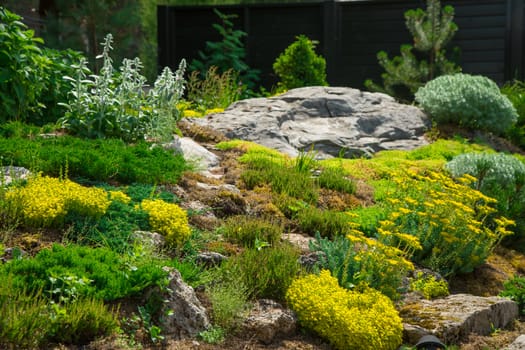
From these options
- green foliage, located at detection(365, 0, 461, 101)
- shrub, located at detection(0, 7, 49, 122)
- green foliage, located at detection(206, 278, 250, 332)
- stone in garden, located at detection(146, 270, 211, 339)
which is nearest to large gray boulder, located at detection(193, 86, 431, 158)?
green foliage, located at detection(365, 0, 461, 101)

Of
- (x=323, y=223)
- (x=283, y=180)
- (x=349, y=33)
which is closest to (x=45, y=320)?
(x=323, y=223)

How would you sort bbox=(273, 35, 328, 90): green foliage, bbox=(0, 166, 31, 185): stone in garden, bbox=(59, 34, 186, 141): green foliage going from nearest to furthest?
bbox=(0, 166, 31, 185): stone in garden < bbox=(59, 34, 186, 141): green foliage < bbox=(273, 35, 328, 90): green foliage

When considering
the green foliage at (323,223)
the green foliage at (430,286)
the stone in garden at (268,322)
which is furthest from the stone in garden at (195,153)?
the stone in garden at (268,322)

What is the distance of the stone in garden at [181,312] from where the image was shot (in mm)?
4594

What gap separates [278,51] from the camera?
15.7 m

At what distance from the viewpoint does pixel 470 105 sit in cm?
1182

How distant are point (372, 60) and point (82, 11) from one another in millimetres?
7464

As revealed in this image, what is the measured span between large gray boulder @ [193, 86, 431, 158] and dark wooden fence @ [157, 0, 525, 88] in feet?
10.3

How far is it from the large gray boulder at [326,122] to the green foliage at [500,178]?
1984 millimetres

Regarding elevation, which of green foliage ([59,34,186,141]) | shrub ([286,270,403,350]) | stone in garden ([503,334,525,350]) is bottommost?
stone in garden ([503,334,525,350])

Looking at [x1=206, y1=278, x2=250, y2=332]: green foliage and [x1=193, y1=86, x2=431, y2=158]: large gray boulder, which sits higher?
[x1=193, y1=86, x2=431, y2=158]: large gray boulder

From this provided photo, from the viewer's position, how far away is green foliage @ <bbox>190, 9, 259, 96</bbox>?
593 inches

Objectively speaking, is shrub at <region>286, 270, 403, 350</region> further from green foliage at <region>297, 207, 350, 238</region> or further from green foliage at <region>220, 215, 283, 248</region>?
green foliage at <region>297, 207, 350, 238</region>

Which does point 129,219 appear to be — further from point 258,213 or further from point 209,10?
point 209,10
